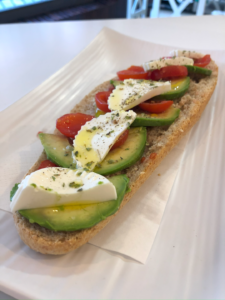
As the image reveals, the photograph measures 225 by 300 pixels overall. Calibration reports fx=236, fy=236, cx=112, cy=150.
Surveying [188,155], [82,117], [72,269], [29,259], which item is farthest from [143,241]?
[82,117]

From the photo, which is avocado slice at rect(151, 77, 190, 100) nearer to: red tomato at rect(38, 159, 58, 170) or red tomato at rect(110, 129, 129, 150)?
red tomato at rect(110, 129, 129, 150)

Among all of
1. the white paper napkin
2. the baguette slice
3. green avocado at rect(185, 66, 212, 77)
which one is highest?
green avocado at rect(185, 66, 212, 77)

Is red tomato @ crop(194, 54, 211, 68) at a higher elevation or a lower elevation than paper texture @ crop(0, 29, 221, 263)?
higher

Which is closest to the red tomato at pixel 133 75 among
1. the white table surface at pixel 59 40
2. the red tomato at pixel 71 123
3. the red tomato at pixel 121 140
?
the red tomato at pixel 71 123

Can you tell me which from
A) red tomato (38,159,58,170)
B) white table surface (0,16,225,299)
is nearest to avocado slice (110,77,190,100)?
red tomato (38,159,58,170)

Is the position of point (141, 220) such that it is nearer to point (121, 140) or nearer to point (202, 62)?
point (121, 140)

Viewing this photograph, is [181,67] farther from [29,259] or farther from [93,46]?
[29,259]
